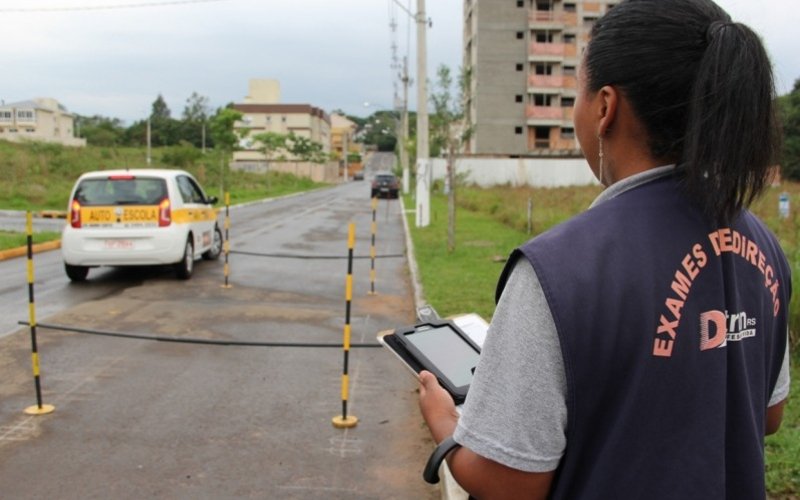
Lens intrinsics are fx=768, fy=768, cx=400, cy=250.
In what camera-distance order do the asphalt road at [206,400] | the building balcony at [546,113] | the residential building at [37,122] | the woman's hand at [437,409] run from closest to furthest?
the woman's hand at [437,409], the asphalt road at [206,400], the residential building at [37,122], the building balcony at [546,113]

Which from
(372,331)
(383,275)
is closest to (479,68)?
(383,275)

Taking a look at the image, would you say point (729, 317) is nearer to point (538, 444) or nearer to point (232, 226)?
point (538, 444)

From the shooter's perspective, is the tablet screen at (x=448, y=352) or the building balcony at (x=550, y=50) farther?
the building balcony at (x=550, y=50)

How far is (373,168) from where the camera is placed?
149 metres

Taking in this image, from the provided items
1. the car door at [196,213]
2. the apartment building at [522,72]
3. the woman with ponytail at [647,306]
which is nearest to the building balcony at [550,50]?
the apartment building at [522,72]

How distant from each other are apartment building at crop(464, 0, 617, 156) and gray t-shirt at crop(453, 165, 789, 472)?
188ft

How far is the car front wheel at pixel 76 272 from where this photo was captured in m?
11.3

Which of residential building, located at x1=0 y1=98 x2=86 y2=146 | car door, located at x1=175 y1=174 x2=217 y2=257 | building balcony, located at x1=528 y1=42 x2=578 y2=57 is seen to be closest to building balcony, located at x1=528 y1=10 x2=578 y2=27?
building balcony, located at x1=528 y1=42 x2=578 y2=57

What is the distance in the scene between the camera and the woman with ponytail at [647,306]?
1285mm

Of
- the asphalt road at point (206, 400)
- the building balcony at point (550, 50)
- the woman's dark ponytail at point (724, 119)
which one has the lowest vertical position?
the asphalt road at point (206, 400)

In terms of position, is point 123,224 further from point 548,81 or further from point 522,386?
point 548,81

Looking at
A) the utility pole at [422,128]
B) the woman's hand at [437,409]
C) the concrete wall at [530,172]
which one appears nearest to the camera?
the woman's hand at [437,409]

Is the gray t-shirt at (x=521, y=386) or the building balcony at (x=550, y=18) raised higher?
the building balcony at (x=550, y=18)

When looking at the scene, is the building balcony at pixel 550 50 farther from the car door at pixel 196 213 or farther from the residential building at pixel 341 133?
the residential building at pixel 341 133
